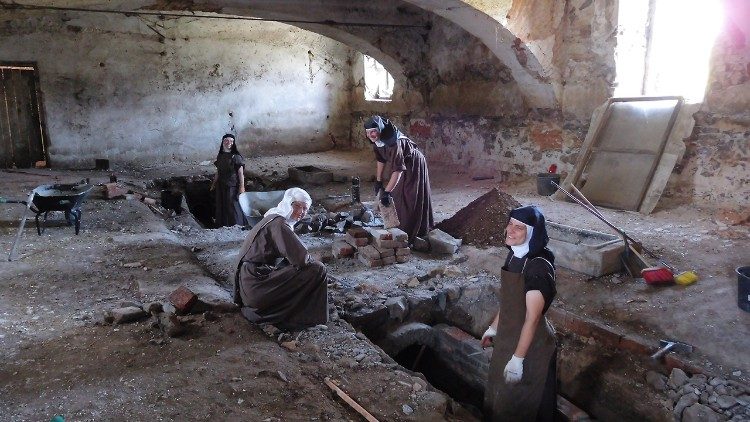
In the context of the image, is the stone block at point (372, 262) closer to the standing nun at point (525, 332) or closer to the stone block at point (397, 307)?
the stone block at point (397, 307)

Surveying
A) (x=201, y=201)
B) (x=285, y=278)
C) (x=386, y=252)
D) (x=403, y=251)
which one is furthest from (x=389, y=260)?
(x=201, y=201)

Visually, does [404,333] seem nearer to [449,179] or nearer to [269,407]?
[269,407]

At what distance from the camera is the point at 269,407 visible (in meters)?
2.98

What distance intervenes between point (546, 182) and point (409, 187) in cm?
333

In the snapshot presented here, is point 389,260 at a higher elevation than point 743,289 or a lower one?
lower

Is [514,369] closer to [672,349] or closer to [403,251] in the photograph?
[672,349]

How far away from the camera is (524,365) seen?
316 centimetres

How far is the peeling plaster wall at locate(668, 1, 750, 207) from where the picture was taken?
671cm

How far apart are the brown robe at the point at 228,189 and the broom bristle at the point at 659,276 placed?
582cm

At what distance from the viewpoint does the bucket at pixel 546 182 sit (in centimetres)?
873

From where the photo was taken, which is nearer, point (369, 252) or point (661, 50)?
point (369, 252)

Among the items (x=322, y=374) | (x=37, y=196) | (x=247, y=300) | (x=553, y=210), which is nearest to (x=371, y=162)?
(x=553, y=210)

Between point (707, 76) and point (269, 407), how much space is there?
7221 mm

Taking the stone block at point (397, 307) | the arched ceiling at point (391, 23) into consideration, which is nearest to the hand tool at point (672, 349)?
the stone block at point (397, 307)
